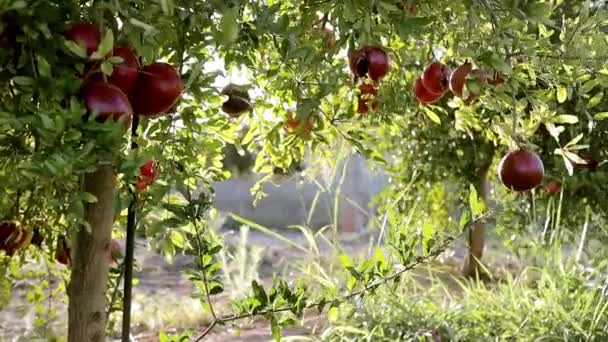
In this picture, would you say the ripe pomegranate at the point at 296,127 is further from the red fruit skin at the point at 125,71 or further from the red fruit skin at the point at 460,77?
the red fruit skin at the point at 125,71

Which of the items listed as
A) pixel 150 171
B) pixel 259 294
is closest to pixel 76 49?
pixel 150 171

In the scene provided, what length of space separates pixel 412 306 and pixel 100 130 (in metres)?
1.85

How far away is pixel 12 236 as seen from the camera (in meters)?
0.98

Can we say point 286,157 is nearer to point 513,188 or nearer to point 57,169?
point 513,188

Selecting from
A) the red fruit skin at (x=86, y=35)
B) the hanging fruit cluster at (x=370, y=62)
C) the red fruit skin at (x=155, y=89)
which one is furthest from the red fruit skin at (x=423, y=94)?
the red fruit skin at (x=86, y=35)

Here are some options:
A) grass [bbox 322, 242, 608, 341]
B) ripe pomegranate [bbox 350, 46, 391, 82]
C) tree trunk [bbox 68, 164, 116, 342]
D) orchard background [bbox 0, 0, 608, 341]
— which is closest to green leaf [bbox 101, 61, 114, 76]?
orchard background [bbox 0, 0, 608, 341]

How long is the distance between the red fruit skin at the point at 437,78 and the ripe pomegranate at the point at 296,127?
0.17 m

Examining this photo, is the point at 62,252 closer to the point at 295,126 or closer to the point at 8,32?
the point at 295,126

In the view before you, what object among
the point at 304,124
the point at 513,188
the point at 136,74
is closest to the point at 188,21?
the point at 136,74

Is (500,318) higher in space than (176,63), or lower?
lower

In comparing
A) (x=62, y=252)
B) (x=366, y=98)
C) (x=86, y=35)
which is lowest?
(x=62, y=252)

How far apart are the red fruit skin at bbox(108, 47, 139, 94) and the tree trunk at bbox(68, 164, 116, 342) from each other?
0.18 meters

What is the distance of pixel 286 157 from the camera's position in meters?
1.33

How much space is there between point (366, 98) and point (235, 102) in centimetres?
22
